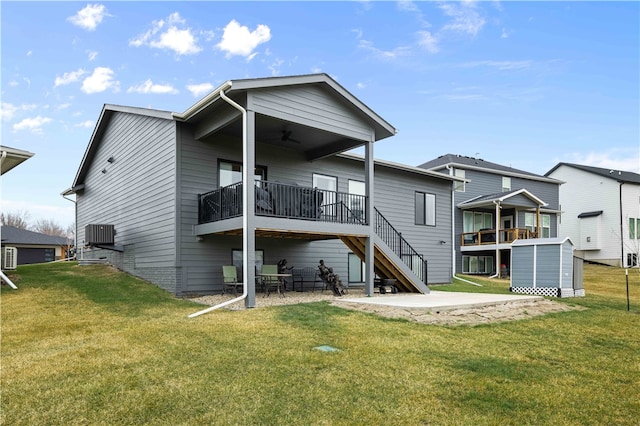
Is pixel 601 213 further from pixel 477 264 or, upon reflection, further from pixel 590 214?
pixel 477 264

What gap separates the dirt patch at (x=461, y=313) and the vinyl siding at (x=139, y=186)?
5.55 m

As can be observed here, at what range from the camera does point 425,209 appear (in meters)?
19.1

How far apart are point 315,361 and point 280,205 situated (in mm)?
5987

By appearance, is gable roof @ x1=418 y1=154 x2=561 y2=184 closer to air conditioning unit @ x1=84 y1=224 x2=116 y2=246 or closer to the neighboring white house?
the neighboring white house

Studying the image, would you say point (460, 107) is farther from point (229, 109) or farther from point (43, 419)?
point (43, 419)

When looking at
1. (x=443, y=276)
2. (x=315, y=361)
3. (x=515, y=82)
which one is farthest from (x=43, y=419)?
(x=515, y=82)

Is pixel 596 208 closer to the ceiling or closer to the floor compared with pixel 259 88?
closer to the floor

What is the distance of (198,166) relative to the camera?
12430 millimetres

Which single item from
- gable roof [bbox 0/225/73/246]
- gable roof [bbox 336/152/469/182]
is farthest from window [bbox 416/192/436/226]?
gable roof [bbox 0/225/73/246]

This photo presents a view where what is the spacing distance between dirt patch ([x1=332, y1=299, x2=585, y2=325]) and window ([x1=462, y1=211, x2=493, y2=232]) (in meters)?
14.5

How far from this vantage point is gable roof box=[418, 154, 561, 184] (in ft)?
81.0

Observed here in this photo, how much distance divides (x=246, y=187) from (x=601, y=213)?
29016mm

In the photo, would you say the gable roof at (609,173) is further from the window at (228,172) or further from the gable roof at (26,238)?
the gable roof at (26,238)

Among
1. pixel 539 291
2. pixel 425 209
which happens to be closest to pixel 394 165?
pixel 425 209
